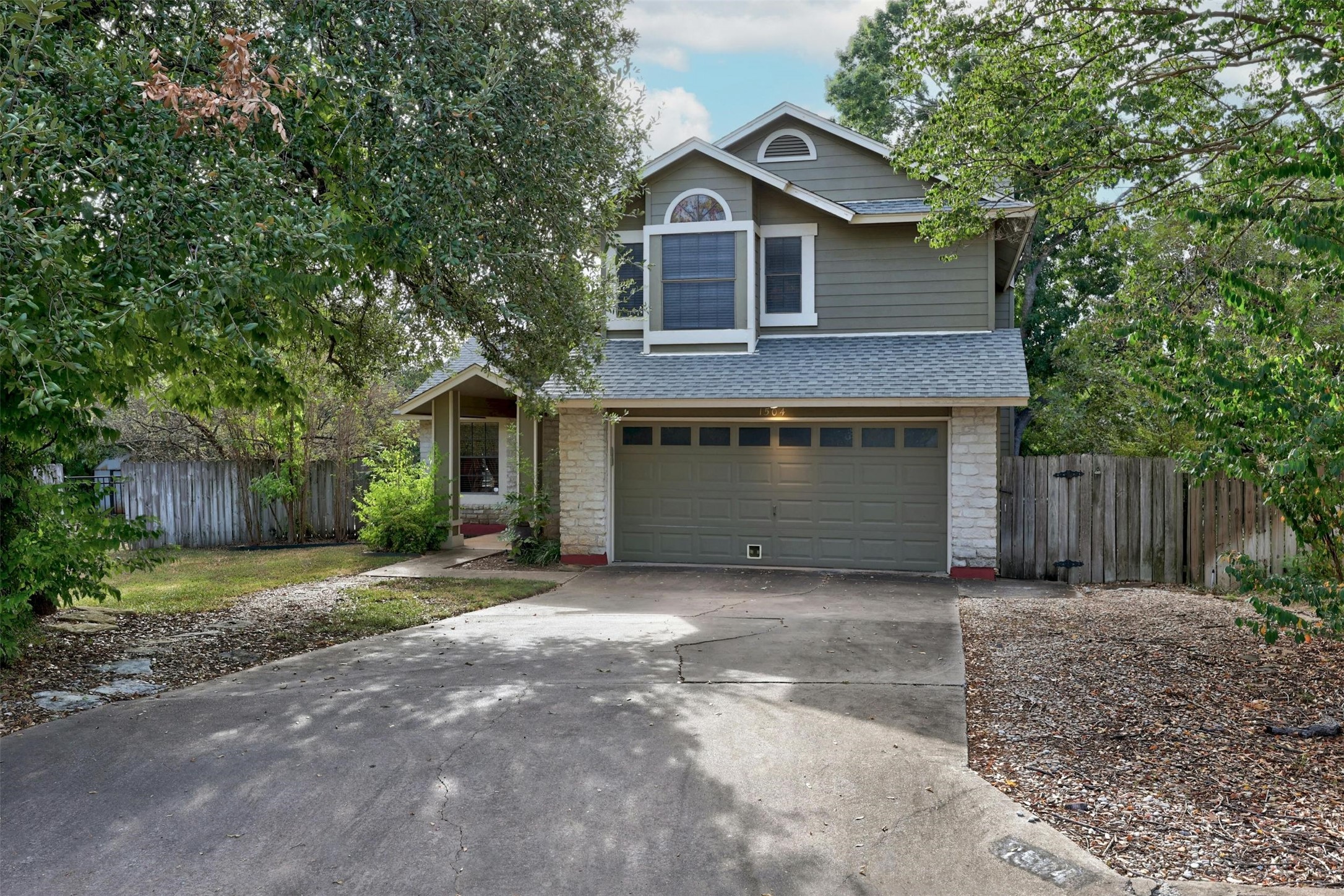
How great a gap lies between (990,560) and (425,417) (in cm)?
1012

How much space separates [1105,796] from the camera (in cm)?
427

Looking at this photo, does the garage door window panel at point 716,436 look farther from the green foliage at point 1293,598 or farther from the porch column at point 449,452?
the green foliage at point 1293,598

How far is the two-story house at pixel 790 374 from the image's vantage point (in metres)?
11.9

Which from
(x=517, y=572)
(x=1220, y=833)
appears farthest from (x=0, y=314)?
(x=517, y=572)

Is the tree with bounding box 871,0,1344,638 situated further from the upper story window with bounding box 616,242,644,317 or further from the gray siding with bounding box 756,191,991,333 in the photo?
the upper story window with bounding box 616,242,644,317

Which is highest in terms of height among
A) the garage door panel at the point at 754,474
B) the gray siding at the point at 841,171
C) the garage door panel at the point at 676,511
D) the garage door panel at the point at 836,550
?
the gray siding at the point at 841,171

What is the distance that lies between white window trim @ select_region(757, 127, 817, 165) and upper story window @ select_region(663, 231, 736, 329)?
2.21m

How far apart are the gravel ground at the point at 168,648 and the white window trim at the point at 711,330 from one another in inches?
235

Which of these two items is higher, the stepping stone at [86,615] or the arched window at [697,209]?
the arched window at [697,209]

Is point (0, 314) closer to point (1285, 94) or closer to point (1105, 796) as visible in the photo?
point (1105, 796)

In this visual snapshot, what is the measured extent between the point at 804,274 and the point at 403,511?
7.54m

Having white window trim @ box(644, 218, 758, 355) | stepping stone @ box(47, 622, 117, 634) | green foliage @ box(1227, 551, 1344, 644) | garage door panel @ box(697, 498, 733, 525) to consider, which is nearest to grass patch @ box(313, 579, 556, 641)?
stepping stone @ box(47, 622, 117, 634)

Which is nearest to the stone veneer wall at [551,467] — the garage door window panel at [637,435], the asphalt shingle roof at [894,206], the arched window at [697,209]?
the garage door window panel at [637,435]

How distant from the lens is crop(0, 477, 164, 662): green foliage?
6.44 meters
